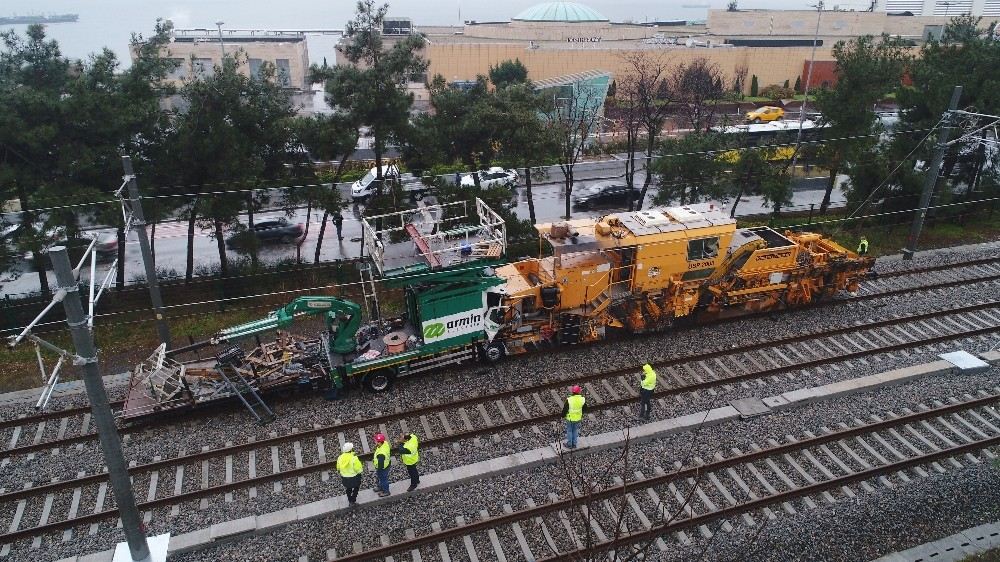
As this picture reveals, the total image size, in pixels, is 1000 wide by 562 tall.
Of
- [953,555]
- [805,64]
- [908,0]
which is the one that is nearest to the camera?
[953,555]

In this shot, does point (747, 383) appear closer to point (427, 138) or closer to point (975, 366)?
point (975, 366)

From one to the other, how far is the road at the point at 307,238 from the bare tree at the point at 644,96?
2.48 meters

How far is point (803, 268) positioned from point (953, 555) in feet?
27.7

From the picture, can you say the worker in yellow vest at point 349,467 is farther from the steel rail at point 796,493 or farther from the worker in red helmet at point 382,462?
the steel rail at point 796,493

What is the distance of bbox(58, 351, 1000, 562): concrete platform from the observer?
35.0 ft

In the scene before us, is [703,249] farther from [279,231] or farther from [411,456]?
[279,231]

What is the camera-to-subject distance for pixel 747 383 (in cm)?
1473

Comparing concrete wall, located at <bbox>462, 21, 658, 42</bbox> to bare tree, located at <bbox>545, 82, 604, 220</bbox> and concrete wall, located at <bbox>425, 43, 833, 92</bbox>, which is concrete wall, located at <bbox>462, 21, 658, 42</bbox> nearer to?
concrete wall, located at <bbox>425, 43, 833, 92</bbox>

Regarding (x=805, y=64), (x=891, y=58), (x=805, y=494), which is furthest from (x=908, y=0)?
(x=805, y=494)

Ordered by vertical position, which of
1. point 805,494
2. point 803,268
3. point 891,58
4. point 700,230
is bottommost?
point 805,494

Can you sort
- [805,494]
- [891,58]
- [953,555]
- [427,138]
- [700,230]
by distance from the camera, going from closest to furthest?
[953,555], [805,494], [700,230], [427,138], [891,58]

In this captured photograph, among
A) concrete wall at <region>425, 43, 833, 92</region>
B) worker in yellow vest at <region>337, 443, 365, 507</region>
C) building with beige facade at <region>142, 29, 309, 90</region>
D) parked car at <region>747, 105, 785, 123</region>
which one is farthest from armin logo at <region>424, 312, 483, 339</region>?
building with beige facade at <region>142, 29, 309, 90</region>

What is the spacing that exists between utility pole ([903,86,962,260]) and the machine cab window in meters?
7.49

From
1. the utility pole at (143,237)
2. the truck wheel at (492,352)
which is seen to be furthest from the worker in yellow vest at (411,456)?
the utility pole at (143,237)
